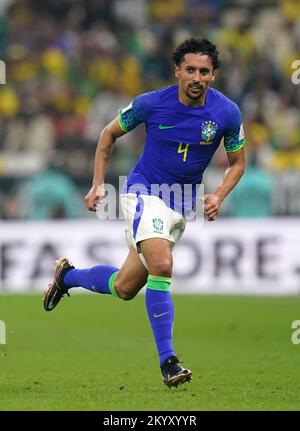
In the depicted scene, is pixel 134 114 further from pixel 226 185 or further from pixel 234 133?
pixel 226 185

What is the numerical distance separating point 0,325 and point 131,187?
4.68 m

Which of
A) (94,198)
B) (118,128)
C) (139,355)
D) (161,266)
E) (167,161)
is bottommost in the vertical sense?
(139,355)

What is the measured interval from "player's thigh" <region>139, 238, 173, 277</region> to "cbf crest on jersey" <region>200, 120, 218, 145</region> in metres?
0.77

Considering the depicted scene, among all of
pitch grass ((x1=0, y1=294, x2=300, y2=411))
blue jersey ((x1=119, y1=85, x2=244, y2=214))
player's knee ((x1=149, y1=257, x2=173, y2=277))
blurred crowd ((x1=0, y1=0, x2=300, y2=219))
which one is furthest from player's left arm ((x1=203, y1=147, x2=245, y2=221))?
blurred crowd ((x1=0, y1=0, x2=300, y2=219))

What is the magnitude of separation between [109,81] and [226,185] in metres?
12.8

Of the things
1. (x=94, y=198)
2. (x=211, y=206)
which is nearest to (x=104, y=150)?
(x=94, y=198)

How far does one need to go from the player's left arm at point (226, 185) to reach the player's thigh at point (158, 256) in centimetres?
35

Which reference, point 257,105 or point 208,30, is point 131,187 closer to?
point 257,105

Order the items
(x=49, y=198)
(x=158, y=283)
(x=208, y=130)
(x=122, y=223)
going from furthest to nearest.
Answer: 1. (x=49, y=198)
2. (x=122, y=223)
3. (x=208, y=130)
4. (x=158, y=283)

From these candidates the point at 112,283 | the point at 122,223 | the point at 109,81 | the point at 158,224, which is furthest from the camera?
the point at 109,81

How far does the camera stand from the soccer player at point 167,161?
24.4 feet

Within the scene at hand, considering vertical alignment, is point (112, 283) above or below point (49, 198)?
below

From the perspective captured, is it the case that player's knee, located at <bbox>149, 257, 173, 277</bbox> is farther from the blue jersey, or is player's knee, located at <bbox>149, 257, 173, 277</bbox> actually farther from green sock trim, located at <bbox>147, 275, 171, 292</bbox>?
the blue jersey

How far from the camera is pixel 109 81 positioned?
66.6 ft
